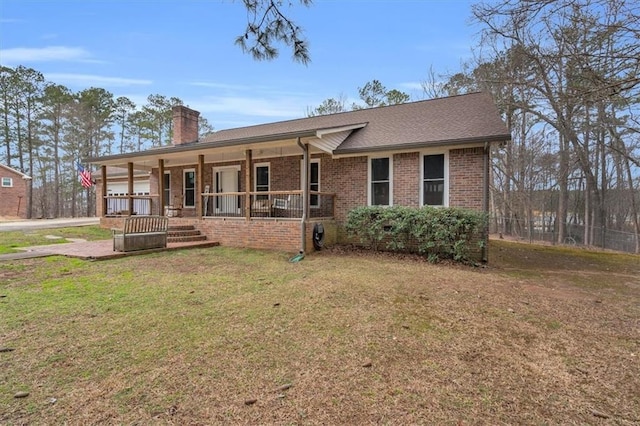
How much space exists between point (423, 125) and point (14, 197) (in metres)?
32.7

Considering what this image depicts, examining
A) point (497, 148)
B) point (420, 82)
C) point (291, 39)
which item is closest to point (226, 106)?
point (420, 82)

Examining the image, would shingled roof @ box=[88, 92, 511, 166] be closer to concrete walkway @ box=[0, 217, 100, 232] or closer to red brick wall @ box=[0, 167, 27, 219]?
concrete walkway @ box=[0, 217, 100, 232]

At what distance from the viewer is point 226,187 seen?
14.6m

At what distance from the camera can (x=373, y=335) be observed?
371 centimetres

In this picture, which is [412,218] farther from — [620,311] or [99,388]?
[99,388]

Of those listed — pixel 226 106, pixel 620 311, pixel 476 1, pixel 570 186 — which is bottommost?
pixel 620 311

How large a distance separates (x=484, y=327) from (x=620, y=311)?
2.65m

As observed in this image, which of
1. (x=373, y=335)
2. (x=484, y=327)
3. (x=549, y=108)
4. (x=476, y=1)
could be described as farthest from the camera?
(x=549, y=108)

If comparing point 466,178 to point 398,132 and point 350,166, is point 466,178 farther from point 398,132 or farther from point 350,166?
point 350,166

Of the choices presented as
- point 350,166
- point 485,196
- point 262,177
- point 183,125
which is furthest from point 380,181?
point 183,125

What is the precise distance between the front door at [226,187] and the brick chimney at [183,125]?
339cm

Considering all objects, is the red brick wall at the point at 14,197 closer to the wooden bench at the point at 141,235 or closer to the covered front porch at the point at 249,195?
the covered front porch at the point at 249,195

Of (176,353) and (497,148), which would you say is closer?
(176,353)

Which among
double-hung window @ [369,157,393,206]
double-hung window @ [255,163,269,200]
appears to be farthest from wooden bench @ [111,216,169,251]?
double-hung window @ [369,157,393,206]
